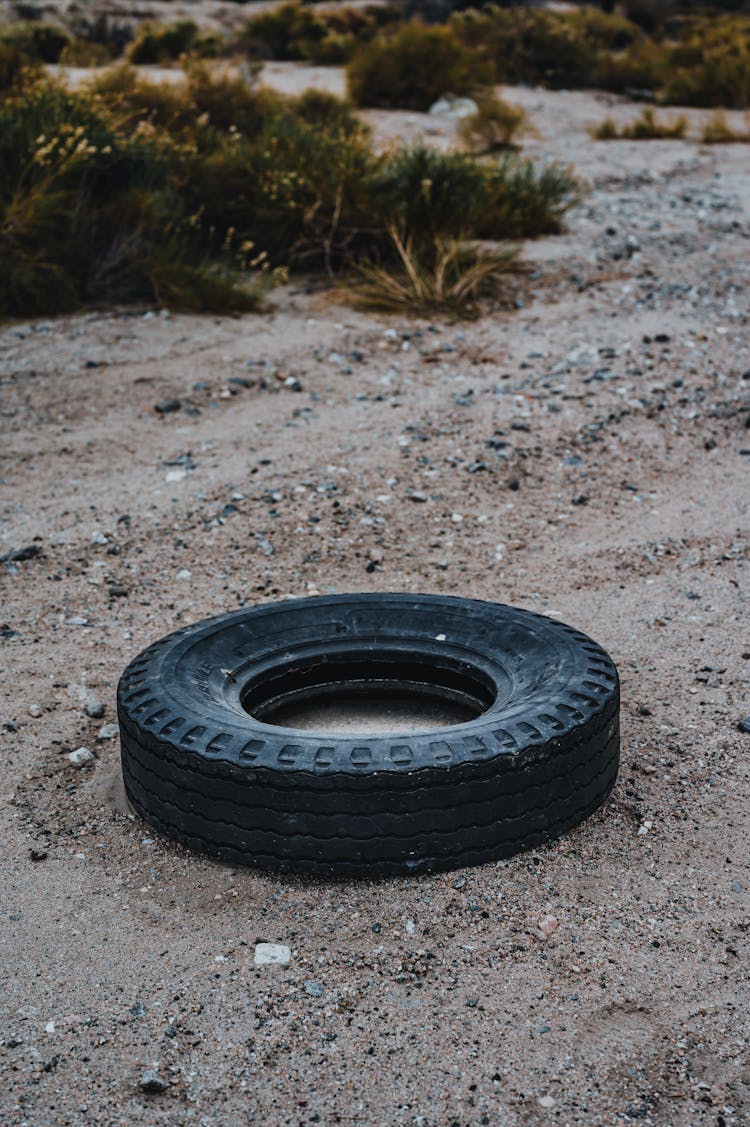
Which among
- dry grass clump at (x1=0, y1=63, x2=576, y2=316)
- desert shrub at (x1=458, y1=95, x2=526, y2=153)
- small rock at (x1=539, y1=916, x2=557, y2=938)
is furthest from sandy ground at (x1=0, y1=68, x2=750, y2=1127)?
desert shrub at (x1=458, y1=95, x2=526, y2=153)

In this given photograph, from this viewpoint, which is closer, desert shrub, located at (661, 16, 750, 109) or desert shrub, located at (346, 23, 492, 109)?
desert shrub, located at (346, 23, 492, 109)

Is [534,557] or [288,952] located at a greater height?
[288,952]

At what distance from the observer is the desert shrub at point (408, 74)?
12.8 meters

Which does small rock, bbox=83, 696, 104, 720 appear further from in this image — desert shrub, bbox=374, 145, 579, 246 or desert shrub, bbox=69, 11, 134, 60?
desert shrub, bbox=69, 11, 134, 60

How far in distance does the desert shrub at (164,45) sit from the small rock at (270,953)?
15640 mm

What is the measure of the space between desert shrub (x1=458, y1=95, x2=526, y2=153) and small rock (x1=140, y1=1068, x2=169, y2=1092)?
10.3 m

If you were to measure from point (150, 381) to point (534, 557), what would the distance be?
2.64 metres

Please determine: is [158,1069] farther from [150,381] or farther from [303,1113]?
[150,381]

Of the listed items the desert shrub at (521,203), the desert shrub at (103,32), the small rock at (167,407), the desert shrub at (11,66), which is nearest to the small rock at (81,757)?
the small rock at (167,407)

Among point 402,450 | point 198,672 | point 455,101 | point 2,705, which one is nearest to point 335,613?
point 198,672

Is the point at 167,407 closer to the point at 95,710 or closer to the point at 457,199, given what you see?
the point at 95,710

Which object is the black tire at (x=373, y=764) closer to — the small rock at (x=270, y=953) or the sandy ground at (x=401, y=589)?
the sandy ground at (x=401, y=589)

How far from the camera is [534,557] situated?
462cm

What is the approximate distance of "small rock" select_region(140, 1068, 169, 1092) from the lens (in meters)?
2.02
